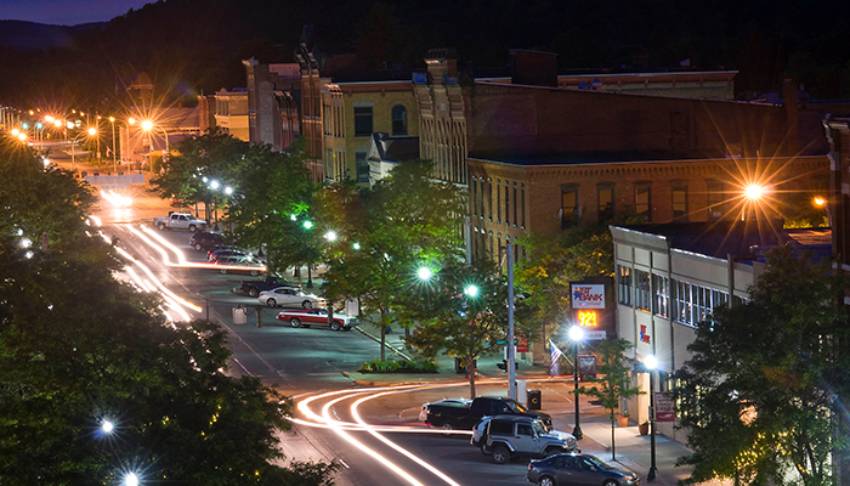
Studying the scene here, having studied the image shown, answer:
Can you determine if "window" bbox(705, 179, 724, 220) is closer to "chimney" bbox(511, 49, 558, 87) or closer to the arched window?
"chimney" bbox(511, 49, 558, 87)

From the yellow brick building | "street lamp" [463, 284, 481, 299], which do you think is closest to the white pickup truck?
the yellow brick building

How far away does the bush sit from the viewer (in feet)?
273

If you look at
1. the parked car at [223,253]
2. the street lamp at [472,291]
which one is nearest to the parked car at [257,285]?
the parked car at [223,253]

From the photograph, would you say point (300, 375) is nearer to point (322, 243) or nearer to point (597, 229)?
point (597, 229)

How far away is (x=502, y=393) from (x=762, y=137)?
86.0 ft

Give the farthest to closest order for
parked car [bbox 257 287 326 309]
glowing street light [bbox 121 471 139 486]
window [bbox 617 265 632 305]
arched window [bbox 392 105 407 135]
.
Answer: arched window [bbox 392 105 407 135] < parked car [bbox 257 287 326 309] < window [bbox 617 265 632 305] < glowing street light [bbox 121 471 139 486]

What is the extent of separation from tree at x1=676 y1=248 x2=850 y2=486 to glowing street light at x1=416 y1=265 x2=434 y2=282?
110 feet

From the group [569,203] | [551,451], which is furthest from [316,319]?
[551,451]

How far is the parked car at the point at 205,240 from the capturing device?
445 feet

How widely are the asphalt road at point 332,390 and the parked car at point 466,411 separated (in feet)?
2.57

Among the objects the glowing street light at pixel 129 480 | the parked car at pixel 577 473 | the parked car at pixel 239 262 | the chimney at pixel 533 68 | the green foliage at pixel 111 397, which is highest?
the chimney at pixel 533 68

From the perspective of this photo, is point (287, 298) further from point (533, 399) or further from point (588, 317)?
point (588, 317)

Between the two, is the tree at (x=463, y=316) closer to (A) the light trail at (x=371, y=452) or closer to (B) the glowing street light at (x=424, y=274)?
(B) the glowing street light at (x=424, y=274)

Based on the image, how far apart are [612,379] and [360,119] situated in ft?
220
